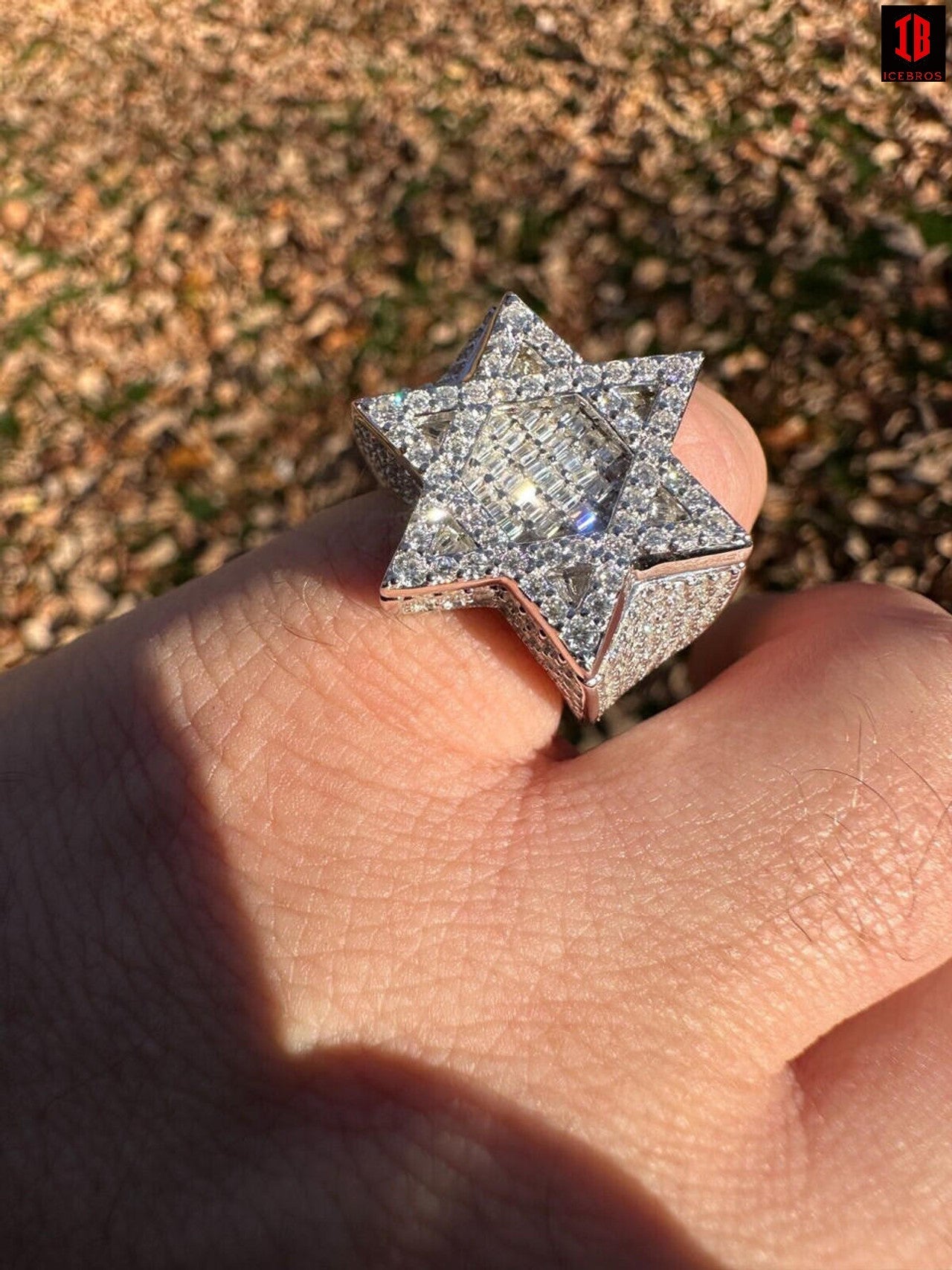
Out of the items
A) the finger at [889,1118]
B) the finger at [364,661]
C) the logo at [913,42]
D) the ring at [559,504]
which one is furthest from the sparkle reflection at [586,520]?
the logo at [913,42]

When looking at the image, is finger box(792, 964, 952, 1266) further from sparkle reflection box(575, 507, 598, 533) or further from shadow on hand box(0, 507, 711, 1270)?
sparkle reflection box(575, 507, 598, 533)

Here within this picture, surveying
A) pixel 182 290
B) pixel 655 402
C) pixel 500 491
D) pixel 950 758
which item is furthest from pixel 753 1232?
pixel 182 290

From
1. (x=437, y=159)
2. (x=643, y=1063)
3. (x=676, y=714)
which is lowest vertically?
(x=643, y=1063)

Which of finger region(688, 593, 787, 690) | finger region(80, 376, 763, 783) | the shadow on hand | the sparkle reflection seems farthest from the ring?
the shadow on hand

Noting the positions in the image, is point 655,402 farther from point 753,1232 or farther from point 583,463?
point 753,1232

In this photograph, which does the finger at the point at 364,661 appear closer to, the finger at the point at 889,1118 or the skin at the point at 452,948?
the skin at the point at 452,948

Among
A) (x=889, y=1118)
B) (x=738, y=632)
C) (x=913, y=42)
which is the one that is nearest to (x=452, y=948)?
(x=889, y=1118)
